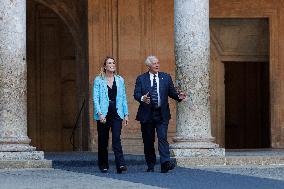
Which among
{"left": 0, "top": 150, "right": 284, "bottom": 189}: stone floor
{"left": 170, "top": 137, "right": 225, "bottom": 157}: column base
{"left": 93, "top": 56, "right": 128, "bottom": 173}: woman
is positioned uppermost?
{"left": 93, "top": 56, "right": 128, "bottom": 173}: woman

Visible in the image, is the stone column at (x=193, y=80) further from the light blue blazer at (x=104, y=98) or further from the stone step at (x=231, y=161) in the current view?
the light blue blazer at (x=104, y=98)

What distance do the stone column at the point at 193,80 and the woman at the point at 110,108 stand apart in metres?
1.91

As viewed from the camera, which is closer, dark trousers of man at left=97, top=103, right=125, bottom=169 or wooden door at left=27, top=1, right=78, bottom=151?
dark trousers of man at left=97, top=103, right=125, bottom=169

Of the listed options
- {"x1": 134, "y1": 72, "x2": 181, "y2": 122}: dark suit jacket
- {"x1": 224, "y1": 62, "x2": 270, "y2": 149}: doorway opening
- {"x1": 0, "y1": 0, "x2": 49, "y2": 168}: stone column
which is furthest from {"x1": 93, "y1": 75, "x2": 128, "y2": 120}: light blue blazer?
{"x1": 224, "y1": 62, "x2": 270, "y2": 149}: doorway opening

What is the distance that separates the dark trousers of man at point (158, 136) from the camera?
1548cm

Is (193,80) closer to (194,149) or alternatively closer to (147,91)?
(194,149)

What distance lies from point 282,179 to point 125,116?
3.13m

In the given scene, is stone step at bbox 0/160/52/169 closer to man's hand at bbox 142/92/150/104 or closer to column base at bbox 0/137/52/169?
column base at bbox 0/137/52/169

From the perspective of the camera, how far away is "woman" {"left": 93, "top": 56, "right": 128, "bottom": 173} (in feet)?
50.9

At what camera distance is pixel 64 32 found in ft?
93.5

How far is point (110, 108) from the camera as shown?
15.6m

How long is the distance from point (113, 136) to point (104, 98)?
0.59 metres

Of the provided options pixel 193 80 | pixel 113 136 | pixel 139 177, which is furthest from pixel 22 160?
pixel 193 80

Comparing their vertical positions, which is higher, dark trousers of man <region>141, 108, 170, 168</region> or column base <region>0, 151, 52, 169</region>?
dark trousers of man <region>141, 108, 170, 168</region>
